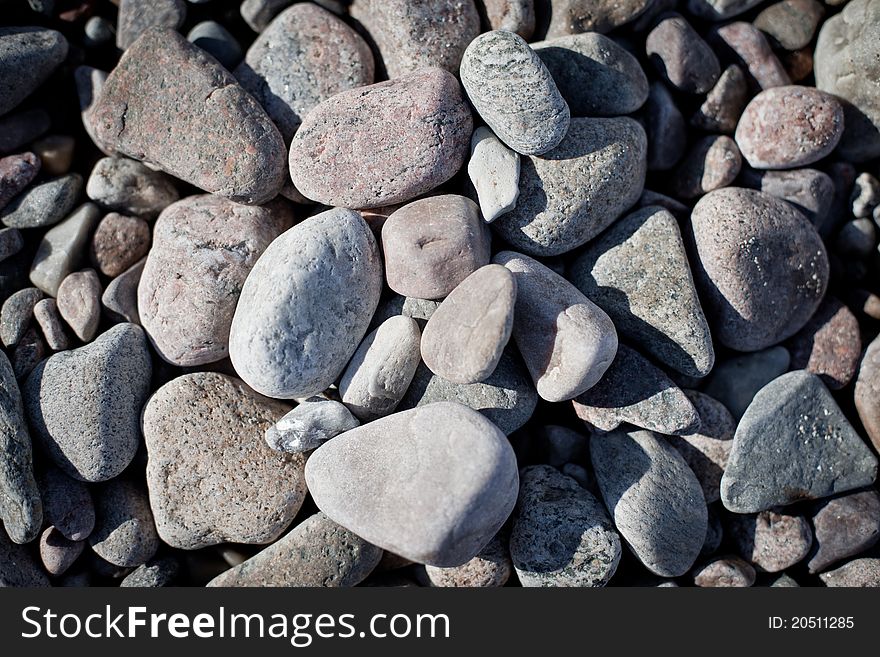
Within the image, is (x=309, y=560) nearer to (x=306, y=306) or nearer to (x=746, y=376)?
(x=306, y=306)

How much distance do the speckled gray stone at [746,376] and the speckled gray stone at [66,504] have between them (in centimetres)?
237

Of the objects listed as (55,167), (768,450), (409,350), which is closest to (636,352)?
(768,450)

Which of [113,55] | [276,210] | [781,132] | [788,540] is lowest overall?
[788,540]

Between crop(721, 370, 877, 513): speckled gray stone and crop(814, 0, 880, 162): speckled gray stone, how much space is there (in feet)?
3.28

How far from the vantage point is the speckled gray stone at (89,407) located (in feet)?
7.43

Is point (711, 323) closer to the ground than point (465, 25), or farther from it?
closer to the ground

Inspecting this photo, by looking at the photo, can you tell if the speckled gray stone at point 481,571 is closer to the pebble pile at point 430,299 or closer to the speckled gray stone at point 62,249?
the pebble pile at point 430,299

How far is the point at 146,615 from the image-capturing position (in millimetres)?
2258

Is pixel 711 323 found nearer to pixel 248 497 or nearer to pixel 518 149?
pixel 518 149

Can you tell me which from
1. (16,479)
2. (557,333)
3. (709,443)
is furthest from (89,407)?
(709,443)

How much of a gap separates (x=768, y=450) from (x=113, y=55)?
300 centimetres

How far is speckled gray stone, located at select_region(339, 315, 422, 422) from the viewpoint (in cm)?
222

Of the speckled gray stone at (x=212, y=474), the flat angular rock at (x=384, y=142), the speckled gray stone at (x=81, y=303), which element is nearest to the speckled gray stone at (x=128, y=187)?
the speckled gray stone at (x=81, y=303)

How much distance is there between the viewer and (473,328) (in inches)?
80.4
